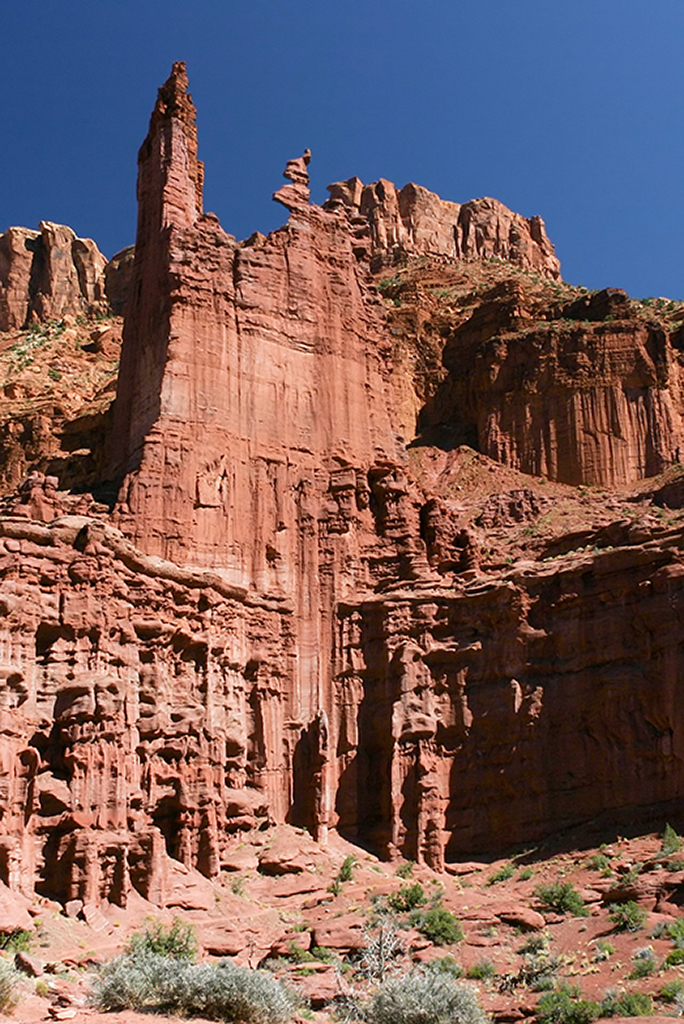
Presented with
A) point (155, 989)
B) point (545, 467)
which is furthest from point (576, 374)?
point (155, 989)

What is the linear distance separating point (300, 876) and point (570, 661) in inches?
413

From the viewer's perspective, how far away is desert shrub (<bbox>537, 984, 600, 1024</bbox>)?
2681 cm

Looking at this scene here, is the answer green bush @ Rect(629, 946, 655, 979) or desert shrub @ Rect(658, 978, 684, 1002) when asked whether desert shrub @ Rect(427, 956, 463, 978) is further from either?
desert shrub @ Rect(658, 978, 684, 1002)

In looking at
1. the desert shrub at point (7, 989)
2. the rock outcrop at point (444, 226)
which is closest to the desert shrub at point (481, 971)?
the desert shrub at point (7, 989)

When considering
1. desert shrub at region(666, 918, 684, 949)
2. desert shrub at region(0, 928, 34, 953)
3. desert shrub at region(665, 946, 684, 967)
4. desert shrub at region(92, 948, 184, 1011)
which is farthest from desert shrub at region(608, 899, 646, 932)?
desert shrub at region(0, 928, 34, 953)

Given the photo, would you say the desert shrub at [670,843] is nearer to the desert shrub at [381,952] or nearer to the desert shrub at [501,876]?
the desert shrub at [501,876]

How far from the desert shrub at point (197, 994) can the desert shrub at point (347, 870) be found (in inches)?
518

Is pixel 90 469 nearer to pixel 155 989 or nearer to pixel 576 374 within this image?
pixel 576 374

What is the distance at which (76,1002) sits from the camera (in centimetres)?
2423

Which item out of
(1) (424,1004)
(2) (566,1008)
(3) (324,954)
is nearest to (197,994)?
(1) (424,1004)

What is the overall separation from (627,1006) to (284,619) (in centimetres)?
1937

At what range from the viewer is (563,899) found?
34.6 metres

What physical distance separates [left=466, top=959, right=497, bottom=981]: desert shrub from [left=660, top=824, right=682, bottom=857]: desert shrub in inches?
266

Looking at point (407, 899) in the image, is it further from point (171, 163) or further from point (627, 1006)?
point (171, 163)
